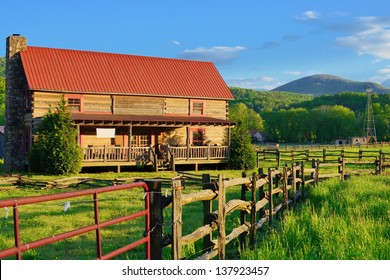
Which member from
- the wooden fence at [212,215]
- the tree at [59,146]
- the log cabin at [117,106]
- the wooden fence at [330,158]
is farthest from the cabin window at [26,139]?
the wooden fence at [212,215]

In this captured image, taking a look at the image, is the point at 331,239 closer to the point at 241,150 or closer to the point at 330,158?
→ the point at 241,150

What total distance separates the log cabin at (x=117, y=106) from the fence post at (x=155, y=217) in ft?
73.7

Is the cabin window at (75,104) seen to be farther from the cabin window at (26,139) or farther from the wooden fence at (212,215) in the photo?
the wooden fence at (212,215)

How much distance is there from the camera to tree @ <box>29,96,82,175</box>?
27281 mm

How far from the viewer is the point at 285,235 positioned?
8781mm

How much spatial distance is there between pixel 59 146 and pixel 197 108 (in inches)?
470

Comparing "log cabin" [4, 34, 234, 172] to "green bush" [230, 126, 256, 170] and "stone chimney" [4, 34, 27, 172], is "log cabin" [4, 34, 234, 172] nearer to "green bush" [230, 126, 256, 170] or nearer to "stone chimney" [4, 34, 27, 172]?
"stone chimney" [4, 34, 27, 172]

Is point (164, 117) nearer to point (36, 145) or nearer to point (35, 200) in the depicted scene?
point (36, 145)

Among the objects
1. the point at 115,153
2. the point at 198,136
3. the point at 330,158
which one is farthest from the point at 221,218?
the point at 330,158

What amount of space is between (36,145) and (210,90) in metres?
13.7

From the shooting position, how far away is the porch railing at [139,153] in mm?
29391

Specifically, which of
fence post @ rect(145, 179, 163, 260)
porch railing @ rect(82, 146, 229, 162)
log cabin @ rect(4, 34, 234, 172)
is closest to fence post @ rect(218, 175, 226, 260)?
fence post @ rect(145, 179, 163, 260)

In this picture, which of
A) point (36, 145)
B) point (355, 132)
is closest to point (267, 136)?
point (355, 132)

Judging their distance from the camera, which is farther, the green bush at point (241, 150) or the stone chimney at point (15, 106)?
the green bush at point (241, 150)
